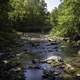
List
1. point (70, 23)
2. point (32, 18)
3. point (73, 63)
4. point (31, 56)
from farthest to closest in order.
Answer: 1. point (32, 18)
2. point (70, 23)
3. point (31, 56)
4. point (73, 63)

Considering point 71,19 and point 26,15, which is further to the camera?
point 26,15

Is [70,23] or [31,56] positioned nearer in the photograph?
[31,56]

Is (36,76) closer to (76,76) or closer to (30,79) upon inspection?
(30,79)

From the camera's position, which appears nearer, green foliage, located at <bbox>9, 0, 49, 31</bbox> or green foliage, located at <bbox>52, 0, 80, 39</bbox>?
green foliage, located at <bbox>52, 0, 80, 39</bbox>

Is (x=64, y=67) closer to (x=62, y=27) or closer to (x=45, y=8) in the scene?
(x=62, y=27)

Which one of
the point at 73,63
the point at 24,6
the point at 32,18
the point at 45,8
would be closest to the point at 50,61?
the point at 73,63

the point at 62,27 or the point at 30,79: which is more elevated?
the point at 62,27

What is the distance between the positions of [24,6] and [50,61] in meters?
74.7

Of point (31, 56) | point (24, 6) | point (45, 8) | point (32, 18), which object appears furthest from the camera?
point (45, 8)

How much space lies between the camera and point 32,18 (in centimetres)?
11088

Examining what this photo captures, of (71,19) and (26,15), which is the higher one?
(26,15)

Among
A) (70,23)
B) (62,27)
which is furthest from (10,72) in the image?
(62,27)

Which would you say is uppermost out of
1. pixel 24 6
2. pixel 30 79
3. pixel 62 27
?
pixel 24 6

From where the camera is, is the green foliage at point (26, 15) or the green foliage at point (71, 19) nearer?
the green foliage at point (71, 19)
